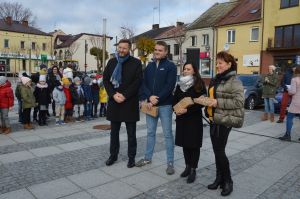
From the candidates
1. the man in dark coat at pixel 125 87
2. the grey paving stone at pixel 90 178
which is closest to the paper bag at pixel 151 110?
the man in dark coat at pixel 125 87

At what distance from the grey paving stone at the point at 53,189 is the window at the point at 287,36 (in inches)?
1093

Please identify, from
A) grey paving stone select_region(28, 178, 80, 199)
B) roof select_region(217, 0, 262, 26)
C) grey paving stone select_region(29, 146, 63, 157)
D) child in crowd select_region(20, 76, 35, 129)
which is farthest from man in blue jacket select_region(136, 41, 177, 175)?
roof select_region(217, 0, 262, 26)

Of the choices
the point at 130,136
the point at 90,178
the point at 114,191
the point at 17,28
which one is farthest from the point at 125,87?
the point at 17,28

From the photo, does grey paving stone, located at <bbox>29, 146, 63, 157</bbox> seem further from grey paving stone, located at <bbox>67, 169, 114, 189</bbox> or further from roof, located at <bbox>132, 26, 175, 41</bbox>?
roof, located at <bbox>132, 26, 175, 41</bbox>

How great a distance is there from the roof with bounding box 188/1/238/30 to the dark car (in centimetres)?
2175

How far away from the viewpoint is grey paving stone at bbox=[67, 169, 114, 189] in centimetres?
466

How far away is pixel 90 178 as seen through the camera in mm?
4910

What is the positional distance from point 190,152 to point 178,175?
50cm

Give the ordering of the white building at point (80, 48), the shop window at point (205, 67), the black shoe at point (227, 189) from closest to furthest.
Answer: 1. the black shoe at point (227, 189)
2. the shop window at point (205, 67)
3. the white building at point (80, 48)

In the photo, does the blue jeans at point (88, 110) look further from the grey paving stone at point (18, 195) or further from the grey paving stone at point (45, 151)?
the grey paving stone at point (18, 195)

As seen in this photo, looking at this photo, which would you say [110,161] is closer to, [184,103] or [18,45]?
[184,103]

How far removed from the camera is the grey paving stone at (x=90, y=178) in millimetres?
4664

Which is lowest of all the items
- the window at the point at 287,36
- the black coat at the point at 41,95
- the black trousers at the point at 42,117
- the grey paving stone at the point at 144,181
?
the grey paving stone at the point at 144,181

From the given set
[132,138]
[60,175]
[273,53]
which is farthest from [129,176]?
[273,53]
